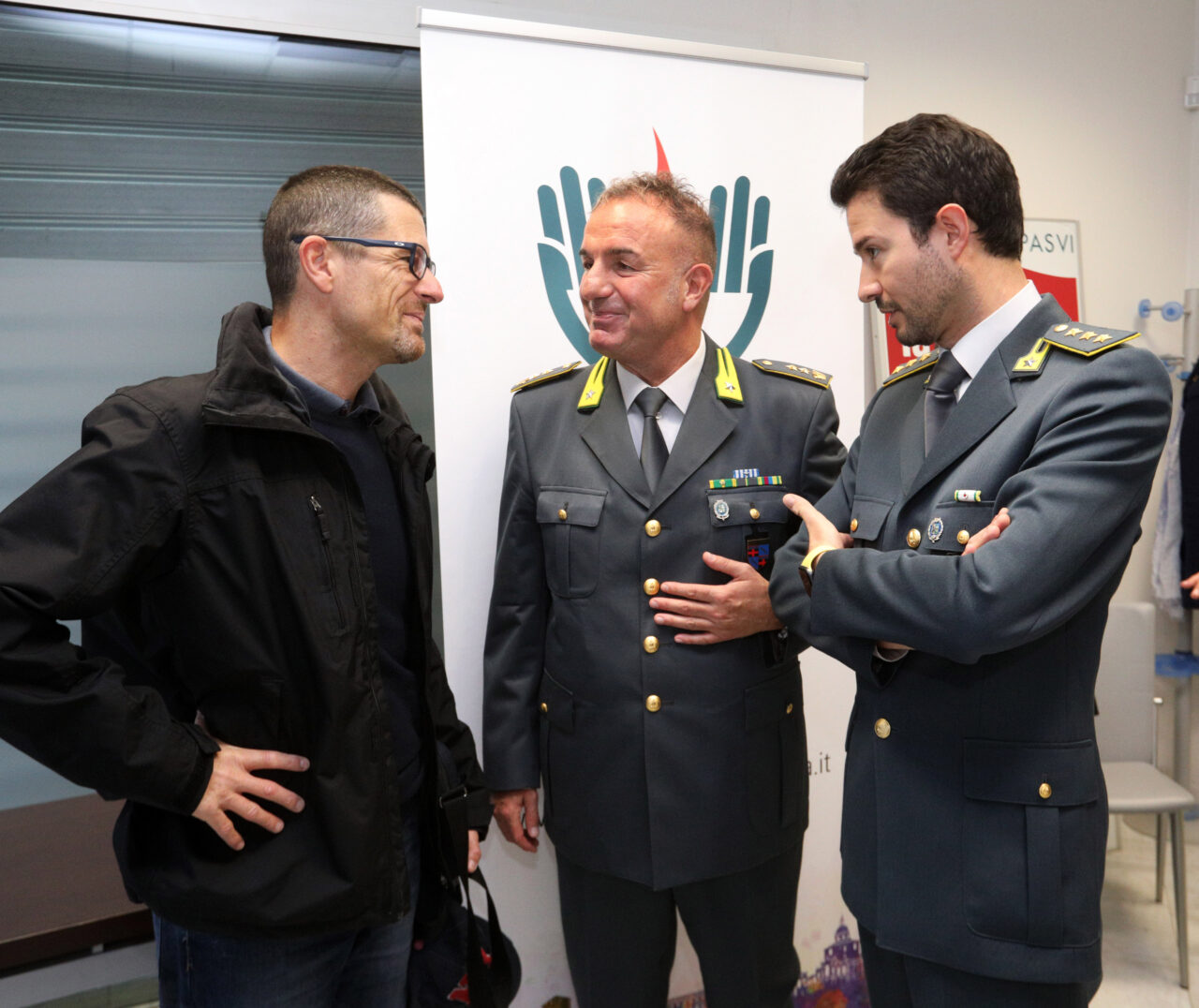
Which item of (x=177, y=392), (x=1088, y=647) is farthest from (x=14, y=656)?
(x=1088, y=647)

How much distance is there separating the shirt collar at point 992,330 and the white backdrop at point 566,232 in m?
0.93

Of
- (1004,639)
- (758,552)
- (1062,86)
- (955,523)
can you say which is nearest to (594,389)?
(758,552)

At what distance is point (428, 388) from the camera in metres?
2.77

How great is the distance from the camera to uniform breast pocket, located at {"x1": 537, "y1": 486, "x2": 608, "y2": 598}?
6.15ft

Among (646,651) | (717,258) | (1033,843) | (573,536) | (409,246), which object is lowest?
(1033,843)

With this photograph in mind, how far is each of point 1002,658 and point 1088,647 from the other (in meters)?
0.13

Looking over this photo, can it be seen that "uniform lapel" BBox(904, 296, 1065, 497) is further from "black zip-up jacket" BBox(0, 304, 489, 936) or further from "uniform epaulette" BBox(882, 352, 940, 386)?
"black zip-up jacket" BBox(0, 304, 489, 936)

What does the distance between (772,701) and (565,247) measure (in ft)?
3.61

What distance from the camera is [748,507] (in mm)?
1871

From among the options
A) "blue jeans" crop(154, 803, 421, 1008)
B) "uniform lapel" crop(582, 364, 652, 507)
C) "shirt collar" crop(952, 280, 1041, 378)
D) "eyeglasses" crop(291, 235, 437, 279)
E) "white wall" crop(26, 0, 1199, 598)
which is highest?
"white wall" crop(26, 0, 1199, 598)

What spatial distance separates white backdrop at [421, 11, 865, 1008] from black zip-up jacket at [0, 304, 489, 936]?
→ 27.2 inches

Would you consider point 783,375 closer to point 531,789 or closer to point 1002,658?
point 1002,658

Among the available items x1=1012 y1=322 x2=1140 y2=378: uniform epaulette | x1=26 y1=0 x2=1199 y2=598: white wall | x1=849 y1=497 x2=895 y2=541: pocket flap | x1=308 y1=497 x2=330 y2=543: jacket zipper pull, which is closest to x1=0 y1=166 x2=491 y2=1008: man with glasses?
x1=308 y1=497 x2=330 y2=543: jacket zipper pull

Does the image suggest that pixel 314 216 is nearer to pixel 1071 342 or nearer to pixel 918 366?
pixel 918 366
